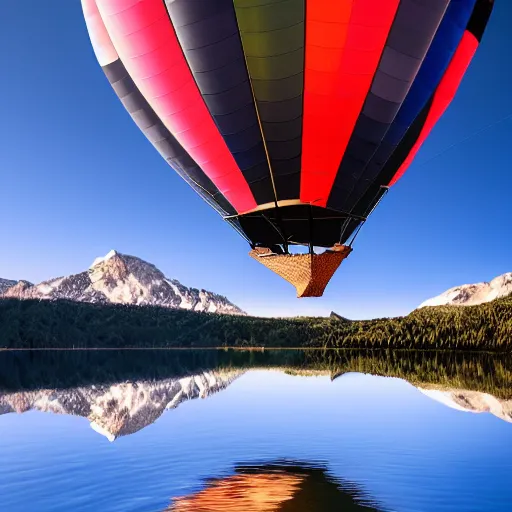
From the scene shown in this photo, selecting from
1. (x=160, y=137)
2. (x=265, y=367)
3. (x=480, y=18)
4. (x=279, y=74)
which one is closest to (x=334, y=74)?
(x=279, y=74)

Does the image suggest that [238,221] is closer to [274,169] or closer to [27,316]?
[274,169]

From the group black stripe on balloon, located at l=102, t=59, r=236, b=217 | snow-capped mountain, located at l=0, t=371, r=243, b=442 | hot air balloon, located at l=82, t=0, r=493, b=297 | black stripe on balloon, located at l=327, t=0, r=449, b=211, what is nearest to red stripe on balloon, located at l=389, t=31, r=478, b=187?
hot air balloon, located at l=82, t=0, r=493, b=297

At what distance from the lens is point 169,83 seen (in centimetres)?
1370

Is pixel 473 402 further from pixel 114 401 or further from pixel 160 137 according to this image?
pixel 160 137

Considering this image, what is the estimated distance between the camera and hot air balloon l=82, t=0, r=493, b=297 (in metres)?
12.0

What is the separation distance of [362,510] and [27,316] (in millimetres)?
182780

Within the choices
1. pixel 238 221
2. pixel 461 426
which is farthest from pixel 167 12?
pixel 461 426

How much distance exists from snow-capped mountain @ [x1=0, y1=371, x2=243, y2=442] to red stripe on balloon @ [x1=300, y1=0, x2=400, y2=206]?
380 inches

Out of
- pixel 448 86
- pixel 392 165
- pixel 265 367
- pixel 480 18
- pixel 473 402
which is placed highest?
pixel 480 18

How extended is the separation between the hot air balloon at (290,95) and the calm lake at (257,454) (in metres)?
4.61

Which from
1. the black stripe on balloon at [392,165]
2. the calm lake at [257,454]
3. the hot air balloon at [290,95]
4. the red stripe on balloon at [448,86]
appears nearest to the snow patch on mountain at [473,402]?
the calm lake at [257,454]

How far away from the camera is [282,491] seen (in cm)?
1113

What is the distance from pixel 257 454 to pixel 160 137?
866 cm

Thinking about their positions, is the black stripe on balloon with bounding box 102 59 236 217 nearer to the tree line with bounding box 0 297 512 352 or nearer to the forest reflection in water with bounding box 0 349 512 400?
the forest reflection in water with bounding box 0 349 512 400
